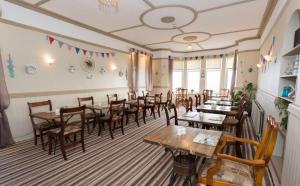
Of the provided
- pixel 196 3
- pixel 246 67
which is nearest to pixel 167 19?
pixel 196 3

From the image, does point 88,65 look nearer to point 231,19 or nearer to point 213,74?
point 231,19

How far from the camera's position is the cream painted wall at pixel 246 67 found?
19.5 ft

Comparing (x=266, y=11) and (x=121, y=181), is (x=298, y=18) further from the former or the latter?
(x=121, y=181)

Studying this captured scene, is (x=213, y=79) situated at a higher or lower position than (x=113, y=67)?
lower

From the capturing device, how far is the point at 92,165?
248 centimetres

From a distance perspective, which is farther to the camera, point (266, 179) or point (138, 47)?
point (138, 47)

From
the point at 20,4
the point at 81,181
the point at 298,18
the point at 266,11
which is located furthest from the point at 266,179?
the point at 20,4

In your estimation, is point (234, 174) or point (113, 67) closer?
point (234, 174)

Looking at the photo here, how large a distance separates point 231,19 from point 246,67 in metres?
2.94

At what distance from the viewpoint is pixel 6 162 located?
2533 millimetres

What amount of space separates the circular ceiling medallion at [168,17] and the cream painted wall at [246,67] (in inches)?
133

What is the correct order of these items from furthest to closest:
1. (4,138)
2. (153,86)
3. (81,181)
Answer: (153,86)
(4,138)
(81,181)

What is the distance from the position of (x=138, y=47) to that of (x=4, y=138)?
554 centimetres

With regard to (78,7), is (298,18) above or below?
below
